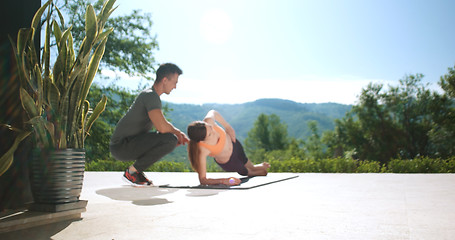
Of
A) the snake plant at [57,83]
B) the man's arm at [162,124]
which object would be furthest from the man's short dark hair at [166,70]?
the snake plant at [57,83]

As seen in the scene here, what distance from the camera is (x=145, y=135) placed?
14.4 ft

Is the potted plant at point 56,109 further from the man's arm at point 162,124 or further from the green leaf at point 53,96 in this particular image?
the man's arm at point 162,124

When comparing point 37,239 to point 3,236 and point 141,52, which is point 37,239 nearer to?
point 3,236

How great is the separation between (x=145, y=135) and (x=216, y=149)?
0.93 meters

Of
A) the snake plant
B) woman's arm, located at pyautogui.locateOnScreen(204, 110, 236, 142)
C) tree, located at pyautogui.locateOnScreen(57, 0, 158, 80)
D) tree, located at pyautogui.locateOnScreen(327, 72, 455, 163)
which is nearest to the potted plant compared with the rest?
the snake plant

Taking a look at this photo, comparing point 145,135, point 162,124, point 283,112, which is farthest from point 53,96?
point 283,112

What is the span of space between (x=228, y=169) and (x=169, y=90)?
157 centimetres

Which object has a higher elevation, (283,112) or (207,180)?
(283,112)

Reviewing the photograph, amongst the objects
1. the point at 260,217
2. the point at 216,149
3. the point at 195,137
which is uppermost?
the point at 195,137

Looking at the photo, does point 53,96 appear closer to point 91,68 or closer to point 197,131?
point 91,68

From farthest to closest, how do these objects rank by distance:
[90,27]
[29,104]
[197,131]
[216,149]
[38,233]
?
[216,149] < [197,131] < [90,27] < [29,104] < [38,233]

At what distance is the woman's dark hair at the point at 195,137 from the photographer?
430 centimetres

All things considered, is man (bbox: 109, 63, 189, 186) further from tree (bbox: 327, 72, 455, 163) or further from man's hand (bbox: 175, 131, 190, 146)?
tree (bbox: 327, 72, 455, 163)

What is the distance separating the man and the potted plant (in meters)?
1.89
